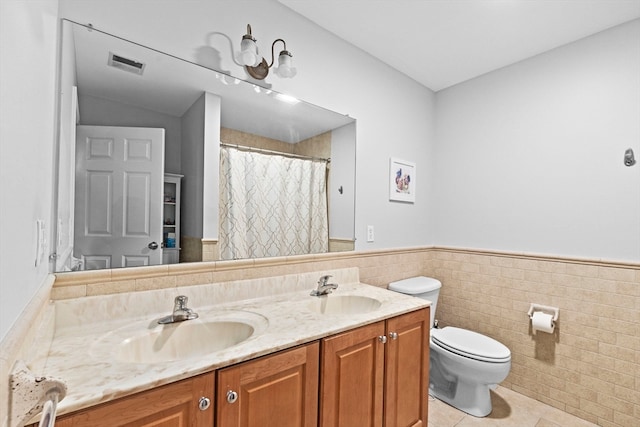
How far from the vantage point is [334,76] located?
78.9 inches

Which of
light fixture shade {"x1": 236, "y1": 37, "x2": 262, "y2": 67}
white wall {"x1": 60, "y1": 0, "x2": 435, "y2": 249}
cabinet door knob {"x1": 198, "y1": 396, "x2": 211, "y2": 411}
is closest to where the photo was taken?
cabinet door knob {"x1": 198, "y1": 396, "x2": 211, "y2": 411}

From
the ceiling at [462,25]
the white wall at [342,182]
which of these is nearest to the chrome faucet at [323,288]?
the white wall at [342,182]

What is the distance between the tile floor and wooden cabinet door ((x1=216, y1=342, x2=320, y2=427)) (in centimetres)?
120

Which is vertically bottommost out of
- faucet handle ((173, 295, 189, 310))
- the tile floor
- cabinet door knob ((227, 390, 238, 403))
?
the tile floor

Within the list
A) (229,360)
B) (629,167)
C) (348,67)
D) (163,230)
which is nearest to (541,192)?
(629,167)

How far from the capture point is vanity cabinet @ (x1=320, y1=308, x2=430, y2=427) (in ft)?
4.02

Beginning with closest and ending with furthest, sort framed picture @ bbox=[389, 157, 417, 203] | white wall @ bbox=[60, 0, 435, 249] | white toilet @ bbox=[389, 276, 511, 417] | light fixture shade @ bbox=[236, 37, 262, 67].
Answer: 1. white wall @ bbox=[60, 0, 435, 249]
2. light fixture shade @ bbox=[236, 37, 262, 67]
3. white toilet @ bbox=[389, 276, 511, 417]
4. framed picture @ bbox=[389, 157, 417, 203]

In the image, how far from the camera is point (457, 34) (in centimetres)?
197

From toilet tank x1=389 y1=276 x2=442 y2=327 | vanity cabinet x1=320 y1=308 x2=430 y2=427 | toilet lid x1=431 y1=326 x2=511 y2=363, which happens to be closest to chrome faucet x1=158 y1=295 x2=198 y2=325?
vanity cabinet x1=320 y1=308 x2=430 y2=427

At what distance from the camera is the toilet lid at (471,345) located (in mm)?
1827

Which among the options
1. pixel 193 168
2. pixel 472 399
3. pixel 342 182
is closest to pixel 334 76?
pixel 342 182

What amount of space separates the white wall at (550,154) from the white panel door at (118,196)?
2.33 meters

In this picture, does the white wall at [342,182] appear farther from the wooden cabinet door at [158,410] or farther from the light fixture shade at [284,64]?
the wooden cabinet door at [158,410]

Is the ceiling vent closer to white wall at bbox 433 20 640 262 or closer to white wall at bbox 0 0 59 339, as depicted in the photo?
white wall at bbox 0 0 59 339
